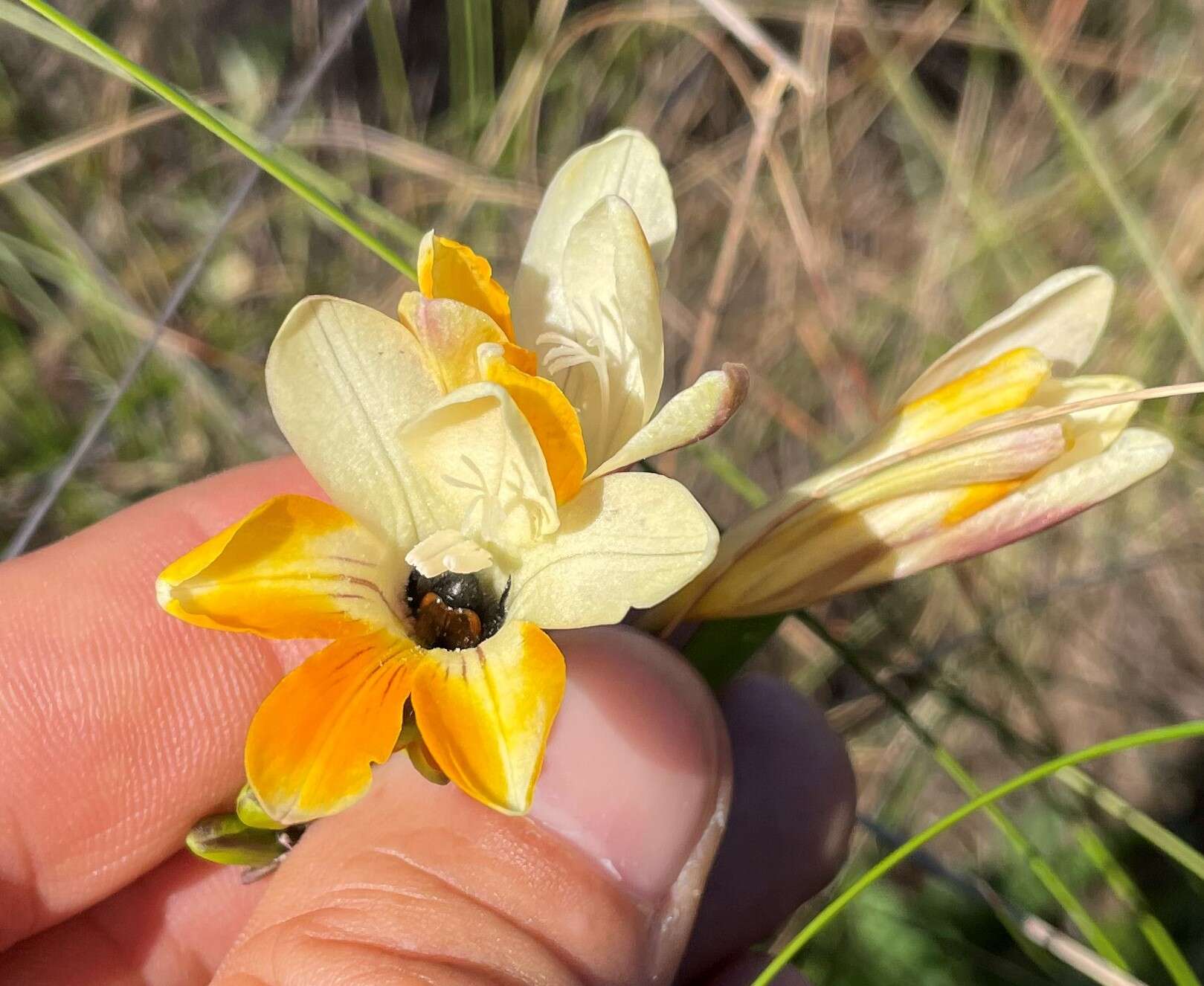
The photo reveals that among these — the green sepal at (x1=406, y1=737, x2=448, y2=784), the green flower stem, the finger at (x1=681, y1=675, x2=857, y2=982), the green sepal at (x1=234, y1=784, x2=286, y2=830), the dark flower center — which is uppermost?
the green flower stem

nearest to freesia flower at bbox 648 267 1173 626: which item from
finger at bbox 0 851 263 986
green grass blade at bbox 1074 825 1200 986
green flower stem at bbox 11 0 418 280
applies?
green flower stem at bbox 11 0 418 280

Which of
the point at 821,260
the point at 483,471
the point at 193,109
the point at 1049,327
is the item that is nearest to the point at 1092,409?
the point at 1049,327

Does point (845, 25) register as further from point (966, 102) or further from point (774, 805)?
point (774, 805)

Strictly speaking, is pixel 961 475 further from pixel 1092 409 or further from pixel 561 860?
pixel 561 860

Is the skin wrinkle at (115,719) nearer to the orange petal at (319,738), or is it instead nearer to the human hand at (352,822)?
the human hand at (352,822)

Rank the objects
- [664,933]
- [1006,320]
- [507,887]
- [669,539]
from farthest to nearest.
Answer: [664,933] → [507,887] → [1006,320] → [669,539]

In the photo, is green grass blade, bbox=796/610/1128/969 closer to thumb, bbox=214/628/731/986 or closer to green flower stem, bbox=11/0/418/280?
thumb, bbox=214/628/731/986

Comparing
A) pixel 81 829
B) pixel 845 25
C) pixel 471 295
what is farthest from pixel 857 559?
pixel 845 25

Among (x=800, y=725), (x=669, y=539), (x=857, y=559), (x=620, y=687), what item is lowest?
(x=800, y=725)
